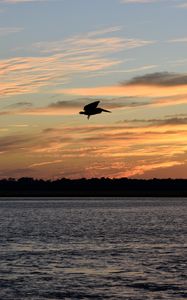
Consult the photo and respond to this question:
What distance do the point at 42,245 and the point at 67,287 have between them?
29380 mm

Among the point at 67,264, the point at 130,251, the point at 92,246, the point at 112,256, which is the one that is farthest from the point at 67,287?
the point at 92,246

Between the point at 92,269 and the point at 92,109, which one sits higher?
the point at 92,109

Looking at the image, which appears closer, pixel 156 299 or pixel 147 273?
pixel 156 299

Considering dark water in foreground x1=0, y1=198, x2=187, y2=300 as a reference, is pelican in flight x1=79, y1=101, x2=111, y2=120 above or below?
above

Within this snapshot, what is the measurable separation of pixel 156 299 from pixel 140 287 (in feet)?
13.2

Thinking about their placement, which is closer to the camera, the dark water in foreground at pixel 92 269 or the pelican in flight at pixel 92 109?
the pelican in flight at pixel 92 109

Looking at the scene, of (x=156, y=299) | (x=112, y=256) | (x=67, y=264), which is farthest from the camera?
(x=112, y=256)

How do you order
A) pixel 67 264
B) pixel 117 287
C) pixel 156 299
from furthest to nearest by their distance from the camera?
pixel 67 264, pixel 117 287, pixel 156 299

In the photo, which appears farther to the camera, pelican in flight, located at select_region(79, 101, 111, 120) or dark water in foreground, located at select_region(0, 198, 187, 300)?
dark water in foreground, located at select_region(0, 198, 187, 300)

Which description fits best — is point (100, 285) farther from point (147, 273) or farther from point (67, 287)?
point (147, 273)

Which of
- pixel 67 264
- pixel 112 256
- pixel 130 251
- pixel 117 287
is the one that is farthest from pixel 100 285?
pixel 130 251

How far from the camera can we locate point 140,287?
4650cm

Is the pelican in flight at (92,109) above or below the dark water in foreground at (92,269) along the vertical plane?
above

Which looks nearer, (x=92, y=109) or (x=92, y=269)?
(x=92, y=109)
